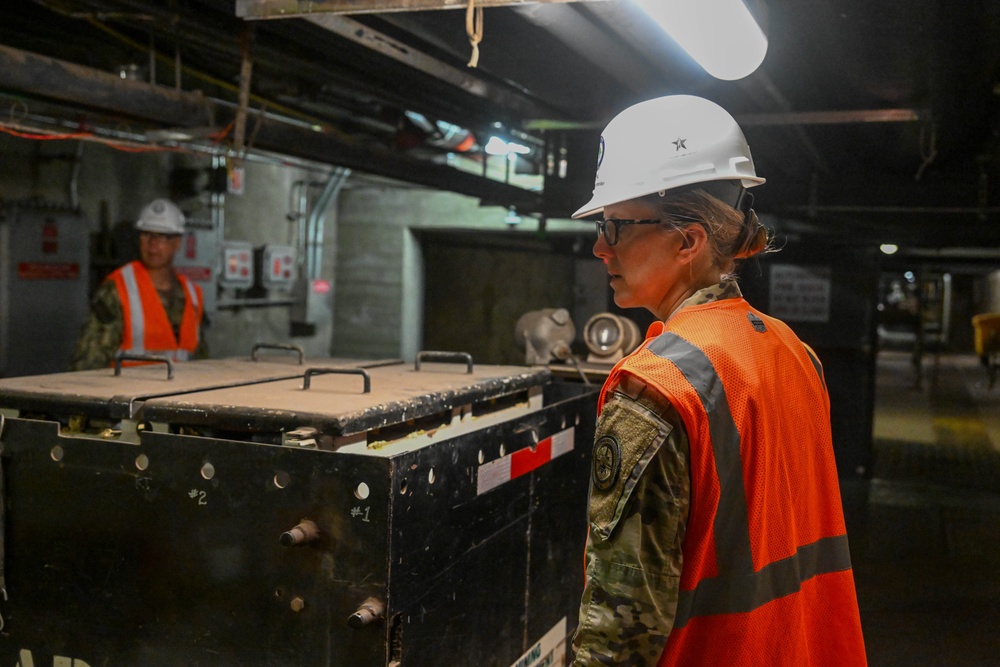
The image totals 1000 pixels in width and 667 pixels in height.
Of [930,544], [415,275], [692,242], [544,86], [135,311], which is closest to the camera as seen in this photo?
[692,242]

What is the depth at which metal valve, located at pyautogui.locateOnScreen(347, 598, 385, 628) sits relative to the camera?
1.82 m

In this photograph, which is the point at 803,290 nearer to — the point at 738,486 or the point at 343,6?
the point at 343,6

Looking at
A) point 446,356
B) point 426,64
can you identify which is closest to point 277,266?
point 426,64

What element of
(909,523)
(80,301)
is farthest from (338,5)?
(909,523)

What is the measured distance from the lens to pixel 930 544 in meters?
5.68

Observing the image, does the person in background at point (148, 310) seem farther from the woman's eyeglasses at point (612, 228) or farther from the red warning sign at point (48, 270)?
the woman's eyeglasses at point (612, 228)

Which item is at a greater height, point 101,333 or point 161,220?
point 161,220

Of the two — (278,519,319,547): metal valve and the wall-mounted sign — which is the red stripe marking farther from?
the wall-mounted sign

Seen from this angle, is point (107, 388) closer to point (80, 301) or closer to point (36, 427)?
point (36, 427)

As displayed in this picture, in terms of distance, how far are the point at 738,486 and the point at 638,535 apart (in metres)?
0.21

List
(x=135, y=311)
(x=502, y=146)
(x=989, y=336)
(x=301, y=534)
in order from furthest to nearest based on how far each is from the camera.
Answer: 1. (x=989, y=336)
2. (x=502, y=146)
3. (x=135, y=311)
4. (x=301, y=534)

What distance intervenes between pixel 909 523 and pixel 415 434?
4.97 meters

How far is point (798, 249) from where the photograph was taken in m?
7.60

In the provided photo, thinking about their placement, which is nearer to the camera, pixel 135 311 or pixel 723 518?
pixel 723 518
